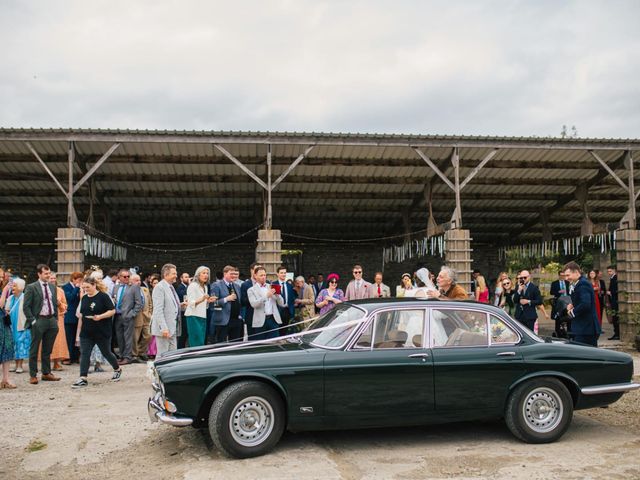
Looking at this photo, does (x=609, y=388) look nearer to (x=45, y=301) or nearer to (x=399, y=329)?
(x=399, y=329)

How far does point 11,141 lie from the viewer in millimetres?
13766

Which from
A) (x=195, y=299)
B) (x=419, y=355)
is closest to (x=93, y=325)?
(x=195, y=299)

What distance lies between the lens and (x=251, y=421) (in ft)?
17.9

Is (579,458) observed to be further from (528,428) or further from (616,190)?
(616,190)

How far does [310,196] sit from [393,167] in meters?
3.09

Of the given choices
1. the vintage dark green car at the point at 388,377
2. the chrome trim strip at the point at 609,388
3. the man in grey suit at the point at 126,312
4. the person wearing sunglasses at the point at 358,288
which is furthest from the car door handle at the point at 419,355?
the man in grey suit at the point at 126,312

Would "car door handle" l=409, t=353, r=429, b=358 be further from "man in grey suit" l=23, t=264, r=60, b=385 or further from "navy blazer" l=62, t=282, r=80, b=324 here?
"navy blazer" l=62, t=282, r=80, b=324

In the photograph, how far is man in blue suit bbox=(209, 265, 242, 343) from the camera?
10039 mm

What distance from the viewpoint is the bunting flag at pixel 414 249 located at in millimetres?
18062

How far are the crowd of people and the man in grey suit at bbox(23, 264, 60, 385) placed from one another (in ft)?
0.05

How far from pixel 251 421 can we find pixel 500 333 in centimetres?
266

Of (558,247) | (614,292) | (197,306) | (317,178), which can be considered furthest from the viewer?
(558,247)

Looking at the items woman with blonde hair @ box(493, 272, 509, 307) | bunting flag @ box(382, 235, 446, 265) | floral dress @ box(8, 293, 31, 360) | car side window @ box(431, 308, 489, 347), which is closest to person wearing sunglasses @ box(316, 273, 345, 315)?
woman with blonde hair @ box(493, 272, 509, 307)

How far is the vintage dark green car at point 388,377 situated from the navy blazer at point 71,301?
18.6ft
